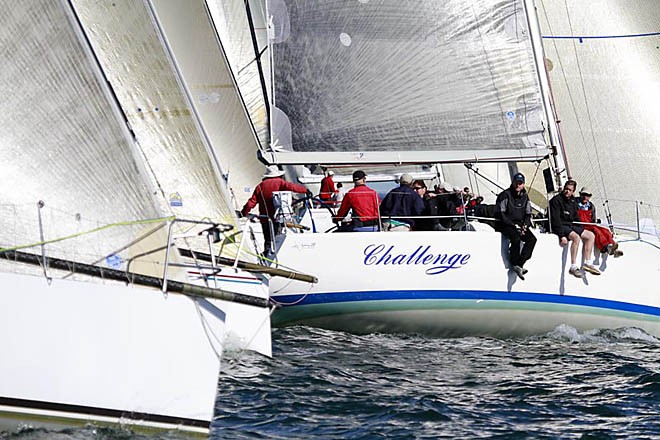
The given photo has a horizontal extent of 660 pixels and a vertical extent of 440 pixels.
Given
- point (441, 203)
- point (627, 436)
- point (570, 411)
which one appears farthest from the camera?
point (441, 203)

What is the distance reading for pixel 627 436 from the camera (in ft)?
23.6

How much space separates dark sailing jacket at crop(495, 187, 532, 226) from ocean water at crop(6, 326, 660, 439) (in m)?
1.28

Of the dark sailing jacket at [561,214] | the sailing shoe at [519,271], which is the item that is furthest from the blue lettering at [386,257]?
the dark sailing jacket at [561,214]

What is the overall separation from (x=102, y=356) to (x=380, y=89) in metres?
6.02

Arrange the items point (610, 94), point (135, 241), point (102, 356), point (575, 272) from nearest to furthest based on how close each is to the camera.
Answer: point (102, 356), point (135, 241), point (575, 272), point (610, 94)

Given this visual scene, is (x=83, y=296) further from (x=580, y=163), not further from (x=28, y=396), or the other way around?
(x=580, y=163)

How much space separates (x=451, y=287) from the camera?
10.6m

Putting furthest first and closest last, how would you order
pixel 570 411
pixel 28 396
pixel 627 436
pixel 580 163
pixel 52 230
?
1. pixel 580 163
2. pixel 570 411
3. pixel 627 436
4. pixel 52 230
5. pixel 28 396

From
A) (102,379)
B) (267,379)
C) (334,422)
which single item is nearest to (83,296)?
(102,379)

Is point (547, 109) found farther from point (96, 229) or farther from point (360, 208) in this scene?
point (96, 229)

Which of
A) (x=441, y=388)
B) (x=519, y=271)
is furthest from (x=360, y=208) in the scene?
(x=441, y=388)

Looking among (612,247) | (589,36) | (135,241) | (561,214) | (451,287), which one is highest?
(589,36)

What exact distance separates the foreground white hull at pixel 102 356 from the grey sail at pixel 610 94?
9715 millimetres

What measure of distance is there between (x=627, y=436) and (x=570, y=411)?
729 millimetres
